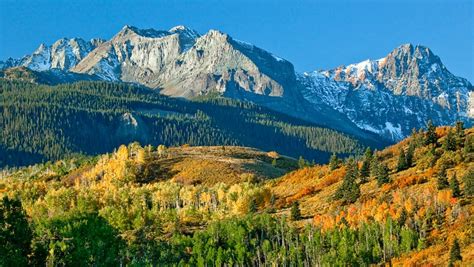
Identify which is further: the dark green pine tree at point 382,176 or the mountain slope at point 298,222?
the dark green pine tree at point 382,176

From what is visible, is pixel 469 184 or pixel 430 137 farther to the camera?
pixel 430 137

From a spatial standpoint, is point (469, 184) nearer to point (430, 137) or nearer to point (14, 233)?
point (430, 137)

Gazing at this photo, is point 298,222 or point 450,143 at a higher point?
point 450,143

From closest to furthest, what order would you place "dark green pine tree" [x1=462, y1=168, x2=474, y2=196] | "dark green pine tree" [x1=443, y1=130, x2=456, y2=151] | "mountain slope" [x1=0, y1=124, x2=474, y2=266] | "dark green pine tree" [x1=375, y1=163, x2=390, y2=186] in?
"mountain slope" [x1=0, y1=124, x2=474, y2=266], "dark green pine tree" [x1=462, y1=168, x2=474, y2=196], "dark green pine tree" [x1=375, y1=163, x2=390, y2=186], "dark green pine tree" [x1=443, y1=130, x2=456, y2=151]

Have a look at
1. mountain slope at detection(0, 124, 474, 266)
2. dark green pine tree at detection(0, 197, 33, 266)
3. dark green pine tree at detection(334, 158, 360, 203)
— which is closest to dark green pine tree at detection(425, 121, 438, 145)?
mountain slope at detection(0, 124, 474, 266)

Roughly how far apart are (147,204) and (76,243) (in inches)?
4672

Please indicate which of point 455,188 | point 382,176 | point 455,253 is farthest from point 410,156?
point 455,253

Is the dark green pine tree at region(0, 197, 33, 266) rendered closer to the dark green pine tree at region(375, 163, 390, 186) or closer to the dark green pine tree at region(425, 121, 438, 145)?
the dark green pine tree at region(375, 163, 390, 186)

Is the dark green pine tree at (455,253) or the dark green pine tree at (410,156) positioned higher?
the dark green pine tree at (410,156)

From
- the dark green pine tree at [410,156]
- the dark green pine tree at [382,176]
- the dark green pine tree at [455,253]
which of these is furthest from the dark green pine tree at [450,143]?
the dark green pine tree at [455,253]

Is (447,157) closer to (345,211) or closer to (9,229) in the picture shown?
(345,211)

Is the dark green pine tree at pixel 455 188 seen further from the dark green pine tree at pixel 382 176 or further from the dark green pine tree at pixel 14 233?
the dark green pine tree at pixel 14 233

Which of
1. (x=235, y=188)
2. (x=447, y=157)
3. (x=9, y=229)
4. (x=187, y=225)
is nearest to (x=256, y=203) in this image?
(x=235, y=188)

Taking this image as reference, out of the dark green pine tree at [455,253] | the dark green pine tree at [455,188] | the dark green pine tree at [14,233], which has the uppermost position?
the dark green pine tree at [455,188]
